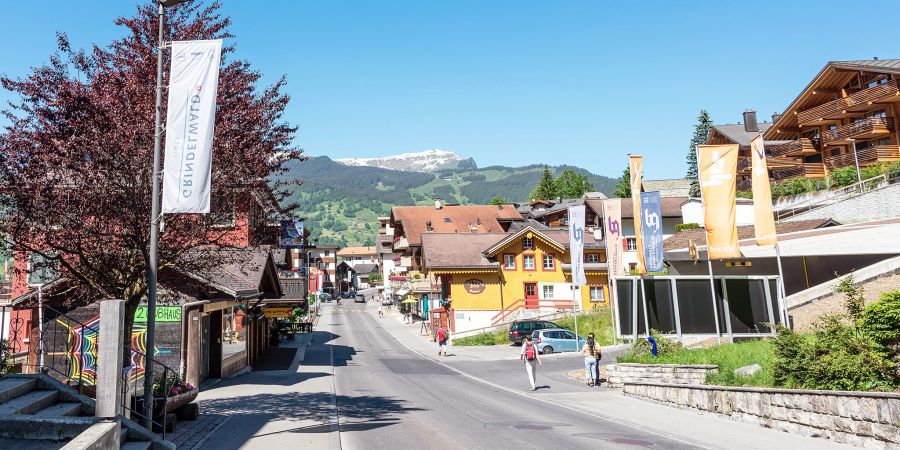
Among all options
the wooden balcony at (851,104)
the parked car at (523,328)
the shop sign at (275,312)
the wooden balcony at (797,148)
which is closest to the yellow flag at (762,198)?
the parked car at (523,328)

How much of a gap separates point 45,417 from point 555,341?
2910 centimetres

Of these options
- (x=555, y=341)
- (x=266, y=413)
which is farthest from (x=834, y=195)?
(x=266, y=413)

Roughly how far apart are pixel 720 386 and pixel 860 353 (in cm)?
363

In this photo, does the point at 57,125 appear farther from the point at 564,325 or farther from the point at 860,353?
the point at 564,325

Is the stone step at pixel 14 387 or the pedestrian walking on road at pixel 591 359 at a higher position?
the stone step at pixel 14 387

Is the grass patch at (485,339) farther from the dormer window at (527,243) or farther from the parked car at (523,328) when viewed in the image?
the dormer window at (527,243)

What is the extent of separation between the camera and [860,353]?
38.4 ft

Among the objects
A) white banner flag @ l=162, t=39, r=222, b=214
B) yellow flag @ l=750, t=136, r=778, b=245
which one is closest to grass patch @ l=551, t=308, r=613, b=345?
yellow flag @ l=750, t=136, r=778, b=245

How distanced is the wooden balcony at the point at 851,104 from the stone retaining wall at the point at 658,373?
111ft

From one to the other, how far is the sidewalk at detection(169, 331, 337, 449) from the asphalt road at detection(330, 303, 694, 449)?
0.65 meters

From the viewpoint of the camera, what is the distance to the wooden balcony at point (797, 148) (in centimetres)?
4984

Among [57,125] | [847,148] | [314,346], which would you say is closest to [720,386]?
[57,125]

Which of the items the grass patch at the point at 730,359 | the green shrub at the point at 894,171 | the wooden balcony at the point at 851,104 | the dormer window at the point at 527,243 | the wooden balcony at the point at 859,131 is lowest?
the grass patch at the point at 730,359

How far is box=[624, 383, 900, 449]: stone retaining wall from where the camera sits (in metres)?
10.1
